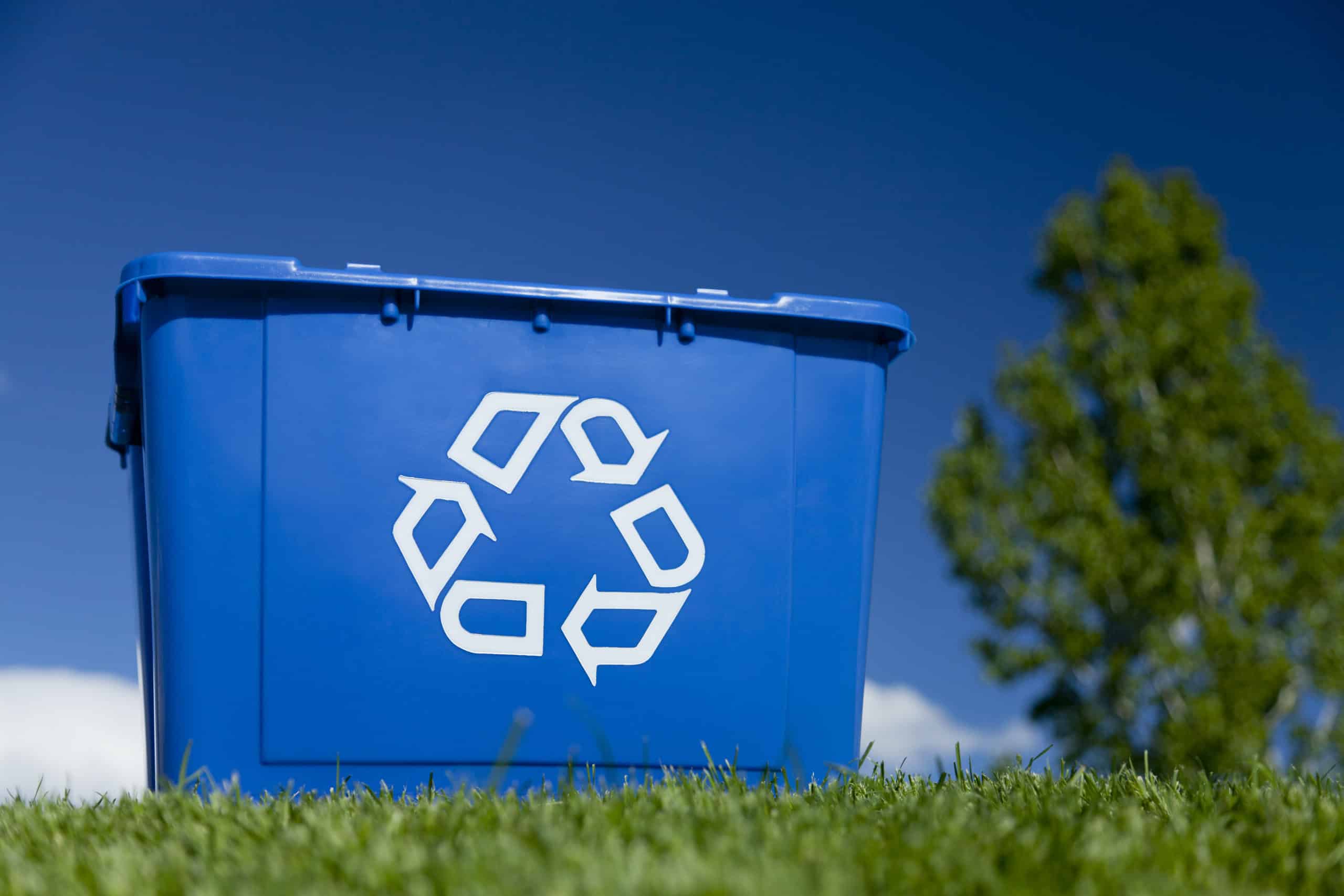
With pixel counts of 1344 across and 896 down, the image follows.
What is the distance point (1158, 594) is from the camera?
38.7 feet

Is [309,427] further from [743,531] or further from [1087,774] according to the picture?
[1087,774]

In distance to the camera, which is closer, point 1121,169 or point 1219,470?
point 1219,470

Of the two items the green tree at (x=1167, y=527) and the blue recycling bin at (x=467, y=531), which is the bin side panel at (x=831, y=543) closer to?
the blue recycling bin at (x=467, y=531)

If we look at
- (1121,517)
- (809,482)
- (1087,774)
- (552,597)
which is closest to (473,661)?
(552,597)

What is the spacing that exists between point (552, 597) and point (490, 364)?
1.85ft

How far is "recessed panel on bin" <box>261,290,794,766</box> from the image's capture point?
8.33 ft

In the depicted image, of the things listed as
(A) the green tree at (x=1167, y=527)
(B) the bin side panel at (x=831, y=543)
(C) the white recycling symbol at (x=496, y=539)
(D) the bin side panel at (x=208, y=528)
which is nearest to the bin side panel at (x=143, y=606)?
(D) the bin side panel at (x=208, y=528)

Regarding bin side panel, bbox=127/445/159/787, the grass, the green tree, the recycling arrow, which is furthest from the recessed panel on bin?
the green tree

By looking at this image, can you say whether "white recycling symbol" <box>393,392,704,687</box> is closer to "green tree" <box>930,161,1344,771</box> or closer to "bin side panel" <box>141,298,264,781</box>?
"bin side panel" <box>141,298,264,781</box>

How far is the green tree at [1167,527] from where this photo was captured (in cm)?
1144

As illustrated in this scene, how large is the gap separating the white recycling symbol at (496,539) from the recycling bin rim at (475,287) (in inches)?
9.8

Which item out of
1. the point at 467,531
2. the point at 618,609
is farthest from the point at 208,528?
the point at 618,609

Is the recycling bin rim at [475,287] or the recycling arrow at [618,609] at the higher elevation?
the recycling bin rim at [475,287]

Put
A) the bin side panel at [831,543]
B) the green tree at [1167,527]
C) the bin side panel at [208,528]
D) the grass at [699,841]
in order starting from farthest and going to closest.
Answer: the green tree at [1167,527]
the bin side panel at [831,543]
the bin side panel at [208,528]
the grass at [699,841]
